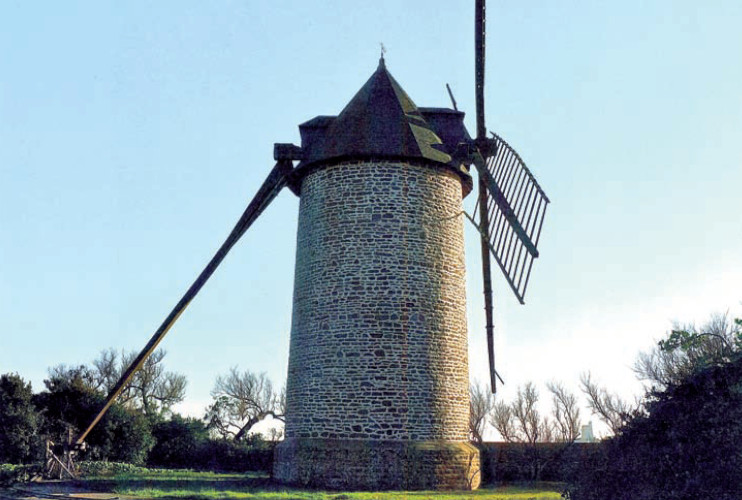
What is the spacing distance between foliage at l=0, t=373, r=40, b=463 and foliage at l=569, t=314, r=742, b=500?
65.7 ft

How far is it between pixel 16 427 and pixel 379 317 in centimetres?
1513

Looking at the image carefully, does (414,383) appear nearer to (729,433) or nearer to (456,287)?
(456,287)

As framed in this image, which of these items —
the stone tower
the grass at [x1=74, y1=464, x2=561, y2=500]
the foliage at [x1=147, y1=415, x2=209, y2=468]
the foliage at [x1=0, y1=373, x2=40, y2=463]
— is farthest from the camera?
the foliage at [x1=147, y1=415, x2=209, y2=468]

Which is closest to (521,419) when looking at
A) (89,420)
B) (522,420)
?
(522,420)

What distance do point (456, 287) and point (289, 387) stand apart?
398 centimetres

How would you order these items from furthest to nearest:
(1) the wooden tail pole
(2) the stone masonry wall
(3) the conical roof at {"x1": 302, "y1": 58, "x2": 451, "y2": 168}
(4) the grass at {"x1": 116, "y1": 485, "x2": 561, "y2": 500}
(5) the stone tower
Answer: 1. (1) the wooden tail pole
2. (3) the conical roof at {"x1": 302, "y1": 58, "x2": 451, "y2": 168}
3. (2) the stone masonry wall
4. (5) the stone tower
5. (4) the grass at {"x1": 116, "y1": 485, "x2": 561, "y2": 500}

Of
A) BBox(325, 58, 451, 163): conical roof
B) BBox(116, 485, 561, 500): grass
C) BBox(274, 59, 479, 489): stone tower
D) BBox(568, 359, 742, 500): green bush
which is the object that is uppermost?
BBox(325, 58, 451, 163): conical roof

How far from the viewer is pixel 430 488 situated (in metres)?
12.4

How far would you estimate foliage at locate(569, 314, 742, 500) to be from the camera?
619 cm

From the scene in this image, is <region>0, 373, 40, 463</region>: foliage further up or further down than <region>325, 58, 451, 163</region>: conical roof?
further down

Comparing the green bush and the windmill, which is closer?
the green bush

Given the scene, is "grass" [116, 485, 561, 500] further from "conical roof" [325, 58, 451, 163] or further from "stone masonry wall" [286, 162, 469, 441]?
"conical roof" [325, 58, 451, 163]

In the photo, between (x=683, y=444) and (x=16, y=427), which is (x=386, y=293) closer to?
(x=683, y=444)

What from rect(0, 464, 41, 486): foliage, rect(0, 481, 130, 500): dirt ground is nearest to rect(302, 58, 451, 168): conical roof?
rect(0, 481, 130, 500): dirt ground
